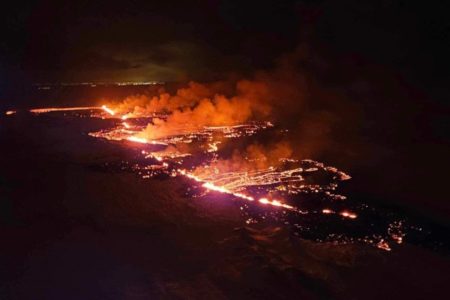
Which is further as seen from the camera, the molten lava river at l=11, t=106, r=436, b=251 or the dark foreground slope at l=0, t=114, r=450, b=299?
the molten lava river at l=11, t=106, r=436, b=251

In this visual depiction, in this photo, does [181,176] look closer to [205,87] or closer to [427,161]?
[427,161]

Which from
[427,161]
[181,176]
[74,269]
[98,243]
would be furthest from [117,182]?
[427,161]

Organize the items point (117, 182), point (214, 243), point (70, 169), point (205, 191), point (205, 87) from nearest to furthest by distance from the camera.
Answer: point (214, 243), point (205, 191), point (117, 182), point (70, 169), point (205, 87)

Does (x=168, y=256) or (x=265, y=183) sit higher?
(x=265, y=183)

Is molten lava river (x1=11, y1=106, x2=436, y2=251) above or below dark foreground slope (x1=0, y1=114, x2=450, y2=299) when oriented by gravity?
above

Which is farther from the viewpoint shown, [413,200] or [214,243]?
[413,200]
